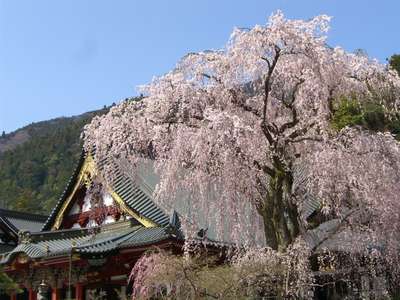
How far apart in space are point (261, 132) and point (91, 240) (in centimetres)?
777

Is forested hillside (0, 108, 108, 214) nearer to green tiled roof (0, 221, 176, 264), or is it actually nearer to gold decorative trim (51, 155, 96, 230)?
gold decorative trim (51, 155, 96, 230)

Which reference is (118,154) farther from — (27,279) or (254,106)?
(27,279)

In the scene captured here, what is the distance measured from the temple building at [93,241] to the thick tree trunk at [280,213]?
3741 millimetres

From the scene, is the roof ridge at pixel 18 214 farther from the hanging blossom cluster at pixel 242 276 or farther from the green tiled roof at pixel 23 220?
the hanging blossom cluster at pixel 242 276

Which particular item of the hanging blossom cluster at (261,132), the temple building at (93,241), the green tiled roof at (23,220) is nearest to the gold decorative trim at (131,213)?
the temple building at (93,241)

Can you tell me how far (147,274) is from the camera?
420 inches

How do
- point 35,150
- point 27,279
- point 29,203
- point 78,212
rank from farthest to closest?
point 35,150, point 29,203, point 78,212, point 27,279

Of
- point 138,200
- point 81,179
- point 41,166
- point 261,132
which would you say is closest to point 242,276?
point 261,132

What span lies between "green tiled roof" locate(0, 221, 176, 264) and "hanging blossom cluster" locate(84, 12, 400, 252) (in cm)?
370

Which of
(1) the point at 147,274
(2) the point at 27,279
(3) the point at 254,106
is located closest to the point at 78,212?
(2) the point at 27,279

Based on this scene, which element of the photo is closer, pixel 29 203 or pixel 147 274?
pixel 147 274

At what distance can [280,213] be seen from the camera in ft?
33.0

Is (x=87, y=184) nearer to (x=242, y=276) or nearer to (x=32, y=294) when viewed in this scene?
(x=32, y=294)

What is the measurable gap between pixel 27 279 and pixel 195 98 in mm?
9936
